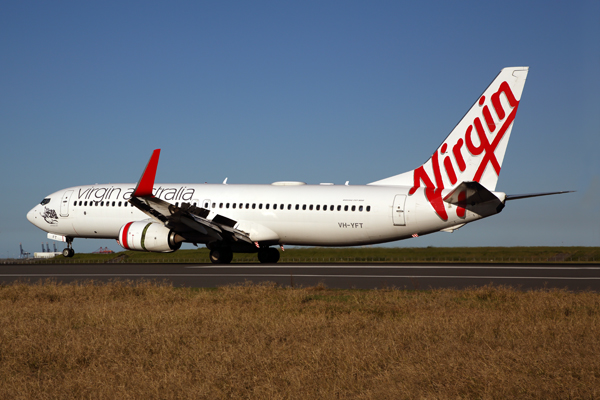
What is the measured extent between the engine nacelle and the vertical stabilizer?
12218mm

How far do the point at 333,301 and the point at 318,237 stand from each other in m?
15.6

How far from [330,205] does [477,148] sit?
752 centimetres

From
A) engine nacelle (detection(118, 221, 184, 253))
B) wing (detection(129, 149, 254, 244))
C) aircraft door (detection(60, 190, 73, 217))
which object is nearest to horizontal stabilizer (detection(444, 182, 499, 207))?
wing (detection(129, 149, 254, 244))

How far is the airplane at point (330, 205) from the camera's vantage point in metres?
27.6

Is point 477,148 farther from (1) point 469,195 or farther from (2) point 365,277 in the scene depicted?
(2) point 365,277

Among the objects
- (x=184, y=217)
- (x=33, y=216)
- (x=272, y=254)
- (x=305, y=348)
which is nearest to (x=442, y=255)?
(x=272, y=254)

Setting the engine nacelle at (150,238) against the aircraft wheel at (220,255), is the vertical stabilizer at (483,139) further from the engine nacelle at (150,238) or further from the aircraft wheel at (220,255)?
the engine nacelle at (150,238)

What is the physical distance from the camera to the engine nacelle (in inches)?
1176

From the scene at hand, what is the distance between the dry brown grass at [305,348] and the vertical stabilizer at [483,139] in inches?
544

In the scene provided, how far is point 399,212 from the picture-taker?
2841 centimetres

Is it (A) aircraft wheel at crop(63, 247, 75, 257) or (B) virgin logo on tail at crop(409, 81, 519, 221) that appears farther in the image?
(A) aircraft wheel at crop(63, 247, 75, 257)

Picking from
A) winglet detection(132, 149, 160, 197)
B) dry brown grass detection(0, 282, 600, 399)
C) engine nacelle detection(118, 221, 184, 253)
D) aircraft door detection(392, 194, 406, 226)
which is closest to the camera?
dry brown grass detection(0, 282, 600, 399)

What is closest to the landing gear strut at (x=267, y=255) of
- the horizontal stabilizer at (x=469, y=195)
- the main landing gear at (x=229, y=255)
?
the main landing gear at (x=229, y=255)

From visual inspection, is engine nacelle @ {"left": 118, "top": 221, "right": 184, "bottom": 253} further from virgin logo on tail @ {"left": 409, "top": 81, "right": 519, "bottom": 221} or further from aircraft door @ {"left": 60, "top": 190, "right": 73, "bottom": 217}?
virgin logo on tail @ {"left": 409, "top": 81, "right": 519, "bottom": 221}
